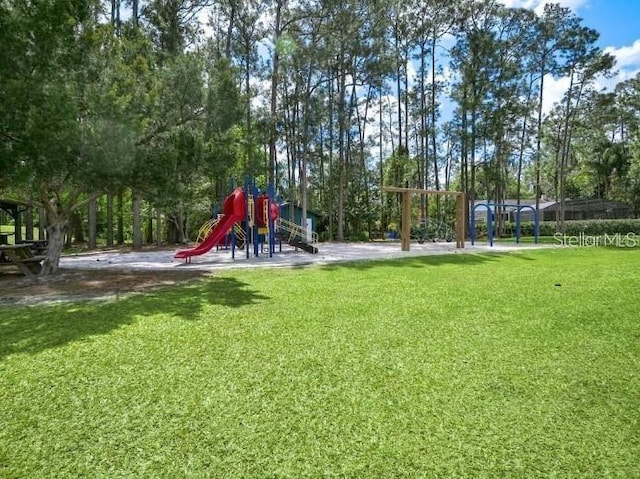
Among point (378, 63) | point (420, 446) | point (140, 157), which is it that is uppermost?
point (378, 63)

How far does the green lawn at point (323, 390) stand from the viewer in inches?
84.7

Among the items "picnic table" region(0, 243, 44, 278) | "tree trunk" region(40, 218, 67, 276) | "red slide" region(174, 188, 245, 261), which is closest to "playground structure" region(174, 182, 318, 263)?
"red slide" region(174, 188, 245, 261)

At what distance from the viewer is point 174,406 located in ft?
8.84

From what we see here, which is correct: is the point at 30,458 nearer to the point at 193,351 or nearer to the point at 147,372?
the point at 147,372

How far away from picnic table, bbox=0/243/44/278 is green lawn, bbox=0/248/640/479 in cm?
417

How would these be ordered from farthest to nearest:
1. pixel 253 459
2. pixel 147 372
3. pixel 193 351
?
1. pixel 193 351
2. pixel 147 372
3. pixel 253 459

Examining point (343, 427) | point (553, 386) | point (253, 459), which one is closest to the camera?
point (253, 459)

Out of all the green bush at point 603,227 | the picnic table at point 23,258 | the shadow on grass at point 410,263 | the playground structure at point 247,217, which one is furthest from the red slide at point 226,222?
the green bush at point 603,227

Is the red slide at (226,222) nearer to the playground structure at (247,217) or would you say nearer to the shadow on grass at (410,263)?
the playground structure at (247,217)

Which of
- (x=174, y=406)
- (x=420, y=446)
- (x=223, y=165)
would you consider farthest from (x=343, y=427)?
(x=223, y=165)

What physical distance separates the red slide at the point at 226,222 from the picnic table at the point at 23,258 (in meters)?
3.39

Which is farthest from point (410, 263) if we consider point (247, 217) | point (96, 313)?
point (96, 313)

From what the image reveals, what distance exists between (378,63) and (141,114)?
16296 mm

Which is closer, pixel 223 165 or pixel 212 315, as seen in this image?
pixel 212 315
